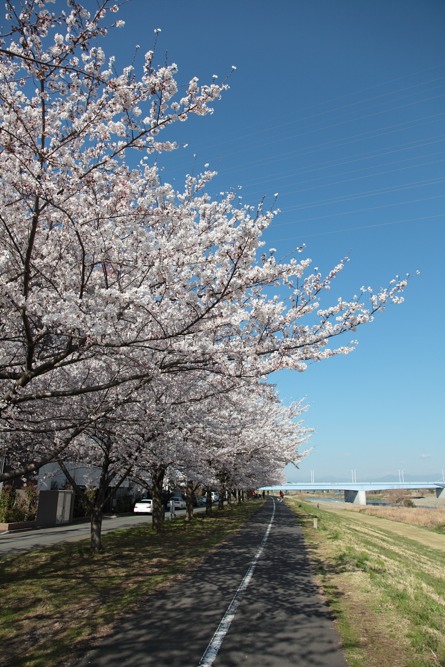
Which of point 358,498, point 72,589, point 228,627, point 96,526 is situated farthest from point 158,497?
point 358,498

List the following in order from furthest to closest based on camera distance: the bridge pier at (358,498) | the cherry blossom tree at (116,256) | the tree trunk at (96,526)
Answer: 1. the bridge pier at (358,498)
2. the tree trunk at (96,526)
3. the cherry blossom tree at (116,256)

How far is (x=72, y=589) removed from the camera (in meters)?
8.67

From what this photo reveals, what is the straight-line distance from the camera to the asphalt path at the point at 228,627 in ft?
17.1

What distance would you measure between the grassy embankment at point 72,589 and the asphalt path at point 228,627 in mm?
421

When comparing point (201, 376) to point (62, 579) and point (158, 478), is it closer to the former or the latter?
point (62, 579)

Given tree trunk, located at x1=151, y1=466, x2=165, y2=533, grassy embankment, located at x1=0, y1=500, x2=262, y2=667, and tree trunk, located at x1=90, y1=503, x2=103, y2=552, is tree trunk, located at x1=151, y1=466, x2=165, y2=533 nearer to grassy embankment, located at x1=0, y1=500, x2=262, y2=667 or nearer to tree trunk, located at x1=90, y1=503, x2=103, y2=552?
grassy embankment, located at x1=0, y1=500, x2=262, y2=667

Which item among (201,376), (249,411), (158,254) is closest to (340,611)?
(201,376)

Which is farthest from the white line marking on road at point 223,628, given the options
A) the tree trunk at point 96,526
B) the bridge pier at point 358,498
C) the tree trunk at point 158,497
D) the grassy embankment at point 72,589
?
the bridge pier at point 358,498

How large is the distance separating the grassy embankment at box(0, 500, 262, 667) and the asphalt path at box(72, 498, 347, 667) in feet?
1.38

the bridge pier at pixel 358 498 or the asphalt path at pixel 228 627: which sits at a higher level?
the asphalt path at pixel 228 627

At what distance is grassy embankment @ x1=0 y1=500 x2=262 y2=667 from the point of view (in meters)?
5.70

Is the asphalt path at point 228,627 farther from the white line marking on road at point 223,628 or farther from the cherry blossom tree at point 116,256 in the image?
the cherry blossom tree at point 116,256

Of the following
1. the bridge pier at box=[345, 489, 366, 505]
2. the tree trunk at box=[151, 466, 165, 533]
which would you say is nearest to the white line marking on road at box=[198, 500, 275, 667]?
the tree trunk at box=[151, 466, 165, 533]

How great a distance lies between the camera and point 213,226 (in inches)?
276
